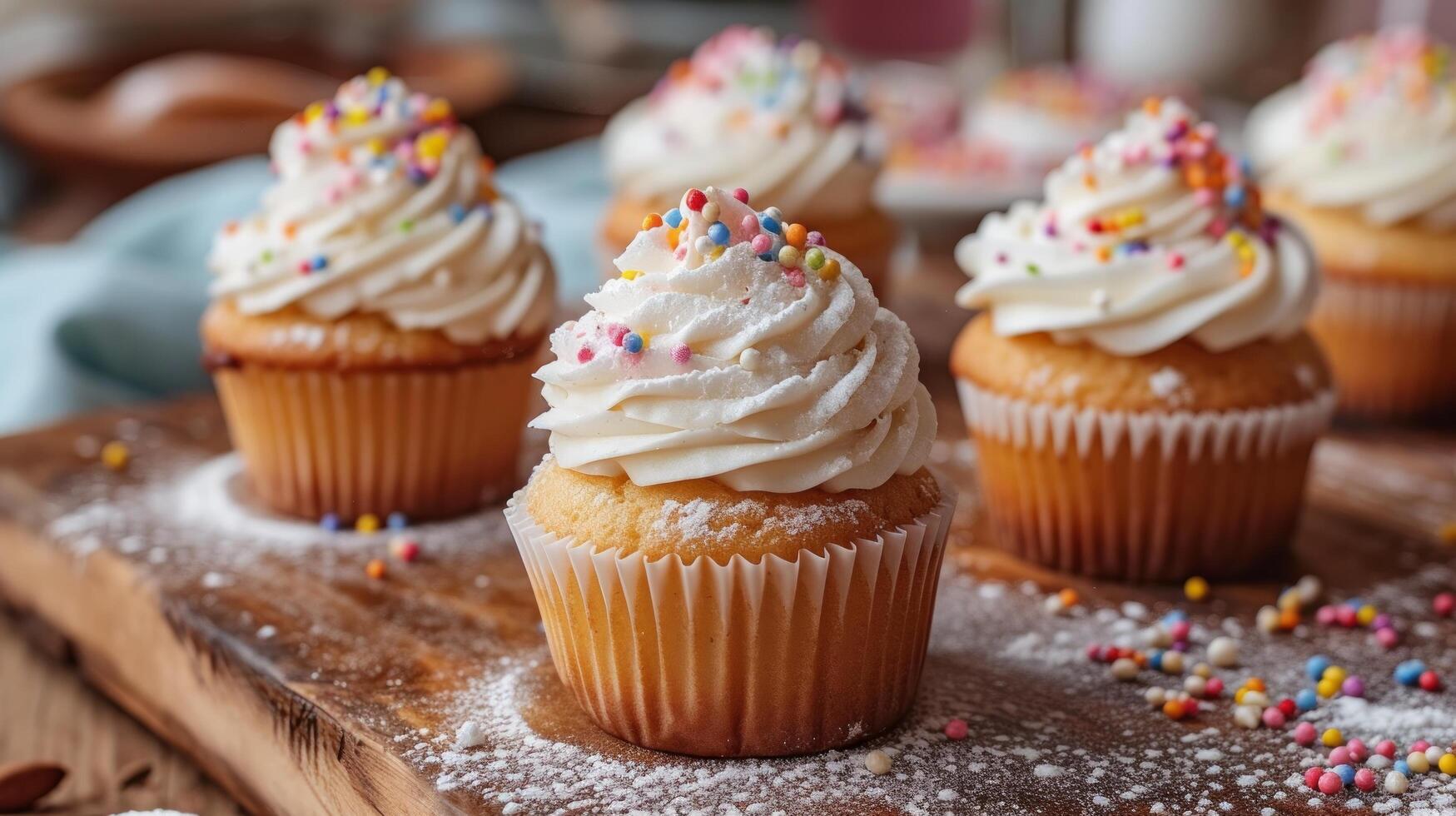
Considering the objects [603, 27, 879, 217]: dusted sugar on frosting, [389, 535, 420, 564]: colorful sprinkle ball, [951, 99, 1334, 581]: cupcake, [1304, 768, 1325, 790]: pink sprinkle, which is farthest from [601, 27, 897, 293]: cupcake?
[1304, 768, 1325, 790]: pink sprinkle

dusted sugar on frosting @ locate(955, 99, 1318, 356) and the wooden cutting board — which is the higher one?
dusted sugar on frosting @ locate(955, 99, 1318, 356)

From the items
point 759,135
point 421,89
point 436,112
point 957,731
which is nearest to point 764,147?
point 759,135

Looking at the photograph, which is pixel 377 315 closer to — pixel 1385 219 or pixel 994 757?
pixel 994 757

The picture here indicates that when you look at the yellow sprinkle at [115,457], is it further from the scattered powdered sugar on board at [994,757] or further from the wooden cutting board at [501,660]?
the scattered powdered sugar on board at [994,757]

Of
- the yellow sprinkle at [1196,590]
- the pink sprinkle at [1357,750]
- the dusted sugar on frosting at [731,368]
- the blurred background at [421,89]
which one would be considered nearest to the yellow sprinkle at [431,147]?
the dusted sugar on frosting at [731,368]

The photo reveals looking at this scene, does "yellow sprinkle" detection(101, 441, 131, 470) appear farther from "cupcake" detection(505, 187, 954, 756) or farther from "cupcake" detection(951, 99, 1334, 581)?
"cupcake" detection(951, 99, 1334, 581)

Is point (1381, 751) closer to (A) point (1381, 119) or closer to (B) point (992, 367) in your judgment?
(B) point (992, 367)

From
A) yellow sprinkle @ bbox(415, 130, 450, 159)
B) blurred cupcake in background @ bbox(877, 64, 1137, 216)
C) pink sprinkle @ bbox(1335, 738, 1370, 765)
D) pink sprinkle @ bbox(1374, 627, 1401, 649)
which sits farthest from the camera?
blurred cupcake in background @ bbox(877, 64, 1137, 216)

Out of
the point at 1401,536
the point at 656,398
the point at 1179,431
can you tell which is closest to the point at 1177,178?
the point at 1179,431
